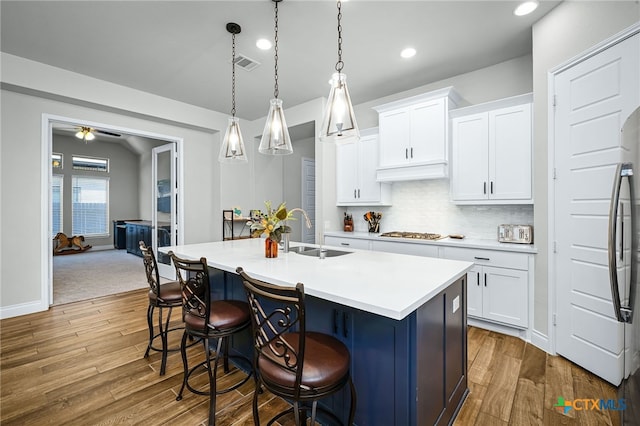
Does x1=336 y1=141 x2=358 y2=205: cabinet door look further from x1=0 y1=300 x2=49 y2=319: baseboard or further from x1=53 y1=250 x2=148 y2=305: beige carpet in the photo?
x1=0 y1=300 x2=49 y2=319: baseboard

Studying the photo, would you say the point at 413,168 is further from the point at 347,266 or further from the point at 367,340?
the point at 367,340

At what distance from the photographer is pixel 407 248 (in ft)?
11.5

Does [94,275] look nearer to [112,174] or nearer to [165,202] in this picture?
[165,202]

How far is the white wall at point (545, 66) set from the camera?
225cm

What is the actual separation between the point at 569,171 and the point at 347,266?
6.63 feet

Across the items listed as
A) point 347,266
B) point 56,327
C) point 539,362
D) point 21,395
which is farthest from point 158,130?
point 539,362

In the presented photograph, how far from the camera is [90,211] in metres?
8.59

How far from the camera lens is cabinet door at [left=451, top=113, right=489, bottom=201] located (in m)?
3.20

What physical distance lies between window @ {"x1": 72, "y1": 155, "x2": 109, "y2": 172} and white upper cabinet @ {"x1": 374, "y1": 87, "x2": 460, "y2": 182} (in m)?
8.73

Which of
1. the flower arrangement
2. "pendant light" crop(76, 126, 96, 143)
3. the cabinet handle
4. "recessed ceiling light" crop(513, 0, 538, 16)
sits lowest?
the cabinet handle

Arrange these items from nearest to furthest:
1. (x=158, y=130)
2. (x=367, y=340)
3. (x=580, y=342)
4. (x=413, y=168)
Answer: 1. (x=367, y=340)
2. (x=580, y=342)
3. (x=413, y=168)
4. (x=158, y=130)

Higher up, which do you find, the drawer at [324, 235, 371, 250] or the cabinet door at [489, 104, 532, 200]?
the cabinet door at [489, 104, 532, 200]

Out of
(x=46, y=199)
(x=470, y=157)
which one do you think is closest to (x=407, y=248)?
(x=470, y=157)

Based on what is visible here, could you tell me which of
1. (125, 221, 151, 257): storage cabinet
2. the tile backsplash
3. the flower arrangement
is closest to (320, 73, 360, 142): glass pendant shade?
the flower arrangement
